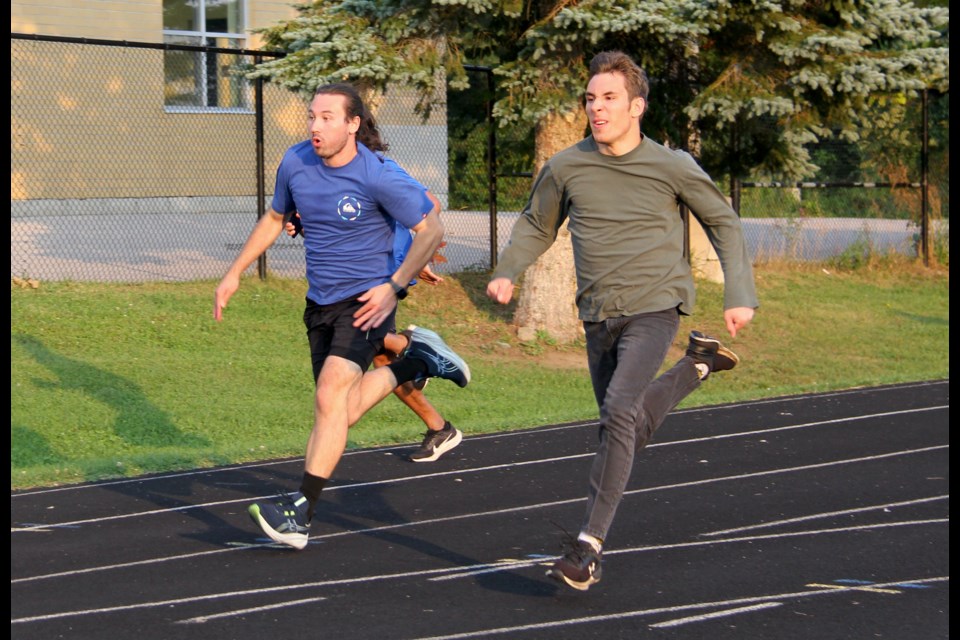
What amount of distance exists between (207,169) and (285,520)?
15917mm

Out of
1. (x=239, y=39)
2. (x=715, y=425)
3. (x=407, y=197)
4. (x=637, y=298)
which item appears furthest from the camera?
(x=239, y=39)

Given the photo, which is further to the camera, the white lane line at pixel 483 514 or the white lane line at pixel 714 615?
the white lane line at pixel 483 514

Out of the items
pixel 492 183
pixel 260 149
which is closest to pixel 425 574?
pixel 260 149

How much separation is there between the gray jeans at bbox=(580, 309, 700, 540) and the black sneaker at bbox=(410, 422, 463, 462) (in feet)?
9.31

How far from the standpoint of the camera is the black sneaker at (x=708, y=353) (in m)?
6.00

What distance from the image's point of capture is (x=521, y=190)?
19.0 meters

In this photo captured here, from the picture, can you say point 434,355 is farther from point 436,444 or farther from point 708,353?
point 708,353

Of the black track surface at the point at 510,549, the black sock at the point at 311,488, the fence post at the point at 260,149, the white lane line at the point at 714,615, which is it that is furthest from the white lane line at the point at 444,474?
the fence post at the point at 260,149

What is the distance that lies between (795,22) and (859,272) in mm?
7354

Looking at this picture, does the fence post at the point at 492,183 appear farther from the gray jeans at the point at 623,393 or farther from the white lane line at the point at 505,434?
the gray jeans at the point at 623,393

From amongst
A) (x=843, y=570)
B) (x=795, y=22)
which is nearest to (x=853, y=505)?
(x=843, y=570)

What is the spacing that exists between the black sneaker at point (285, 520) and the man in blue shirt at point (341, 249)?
0.01 m

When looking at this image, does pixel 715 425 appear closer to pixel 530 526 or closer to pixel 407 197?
pixel 530 526

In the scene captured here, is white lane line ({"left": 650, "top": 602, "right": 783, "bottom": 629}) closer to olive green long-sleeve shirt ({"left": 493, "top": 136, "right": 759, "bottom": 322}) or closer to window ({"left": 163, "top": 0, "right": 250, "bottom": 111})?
olive green long-sleeve shirt ({"left": 493, "top": 136, "right": 759, "bottom": 322})
